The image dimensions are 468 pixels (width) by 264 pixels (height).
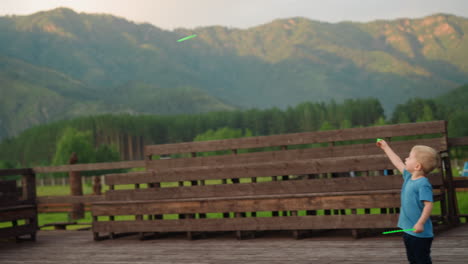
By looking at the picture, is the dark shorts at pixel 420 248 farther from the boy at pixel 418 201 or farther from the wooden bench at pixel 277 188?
the wooden bench at pixel 277 188

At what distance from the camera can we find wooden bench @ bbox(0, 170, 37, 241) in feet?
31.9

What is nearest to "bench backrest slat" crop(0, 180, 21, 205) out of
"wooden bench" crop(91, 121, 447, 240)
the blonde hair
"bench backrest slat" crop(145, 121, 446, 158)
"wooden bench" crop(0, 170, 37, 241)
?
"wooden bench" crop(0, 170, 37, 241)

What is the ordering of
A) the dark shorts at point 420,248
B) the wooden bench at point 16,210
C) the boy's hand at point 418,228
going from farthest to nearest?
the wooden bench at point 16,210, the dark shorts at point 420,248, the boy's hand at point 418,228

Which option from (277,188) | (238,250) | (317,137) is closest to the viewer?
(238,250)

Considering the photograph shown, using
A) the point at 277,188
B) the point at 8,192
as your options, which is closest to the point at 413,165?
the point at 277,188

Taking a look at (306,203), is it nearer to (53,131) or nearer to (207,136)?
(207,136)

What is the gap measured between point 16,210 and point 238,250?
15.4 ft

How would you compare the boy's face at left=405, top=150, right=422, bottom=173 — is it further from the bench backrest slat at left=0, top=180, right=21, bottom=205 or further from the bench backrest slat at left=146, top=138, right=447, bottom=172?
the bench backrest slat at left=0, top=180, right=21, bottom=205

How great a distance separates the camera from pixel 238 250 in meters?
7.21

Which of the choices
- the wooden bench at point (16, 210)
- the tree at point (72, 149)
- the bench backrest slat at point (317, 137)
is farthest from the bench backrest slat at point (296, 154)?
the tree at point (72, 149)

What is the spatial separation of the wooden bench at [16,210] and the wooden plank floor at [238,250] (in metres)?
0.32

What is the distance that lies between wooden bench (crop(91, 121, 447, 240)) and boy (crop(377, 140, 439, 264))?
2952 mm

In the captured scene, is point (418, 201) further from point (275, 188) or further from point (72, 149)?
point (72, 149)

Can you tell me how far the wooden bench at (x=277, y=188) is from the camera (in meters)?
7.50
